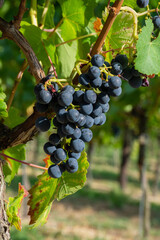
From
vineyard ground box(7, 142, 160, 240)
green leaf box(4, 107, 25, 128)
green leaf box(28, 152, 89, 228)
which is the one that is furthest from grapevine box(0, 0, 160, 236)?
vineyard ground box(7, 142, 160, 240)

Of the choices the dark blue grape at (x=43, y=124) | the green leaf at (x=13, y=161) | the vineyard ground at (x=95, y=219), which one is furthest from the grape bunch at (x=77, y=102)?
the vineyard ground at (x=95, y=219)

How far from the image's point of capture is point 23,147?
4.99ft

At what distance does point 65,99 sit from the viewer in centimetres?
89

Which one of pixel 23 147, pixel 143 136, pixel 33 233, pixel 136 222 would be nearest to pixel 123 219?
pixel 136 222

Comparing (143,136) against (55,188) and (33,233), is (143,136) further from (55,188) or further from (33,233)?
→ (55,188)

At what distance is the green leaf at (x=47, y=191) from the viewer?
130 centimetres

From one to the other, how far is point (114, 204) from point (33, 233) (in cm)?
505

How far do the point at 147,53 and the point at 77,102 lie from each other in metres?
0.29

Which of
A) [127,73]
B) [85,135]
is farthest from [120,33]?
[85,135]

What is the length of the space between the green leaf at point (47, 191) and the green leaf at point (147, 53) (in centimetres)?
50

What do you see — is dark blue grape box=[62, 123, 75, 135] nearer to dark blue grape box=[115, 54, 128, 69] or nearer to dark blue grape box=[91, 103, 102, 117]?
dark blue grape box=[91, 103, 102, 117]

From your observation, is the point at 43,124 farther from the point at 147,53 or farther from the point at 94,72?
the point at 147,53

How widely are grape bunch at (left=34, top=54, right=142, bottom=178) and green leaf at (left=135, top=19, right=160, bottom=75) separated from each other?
0.17 ft

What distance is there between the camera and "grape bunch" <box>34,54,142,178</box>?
0.92 m
